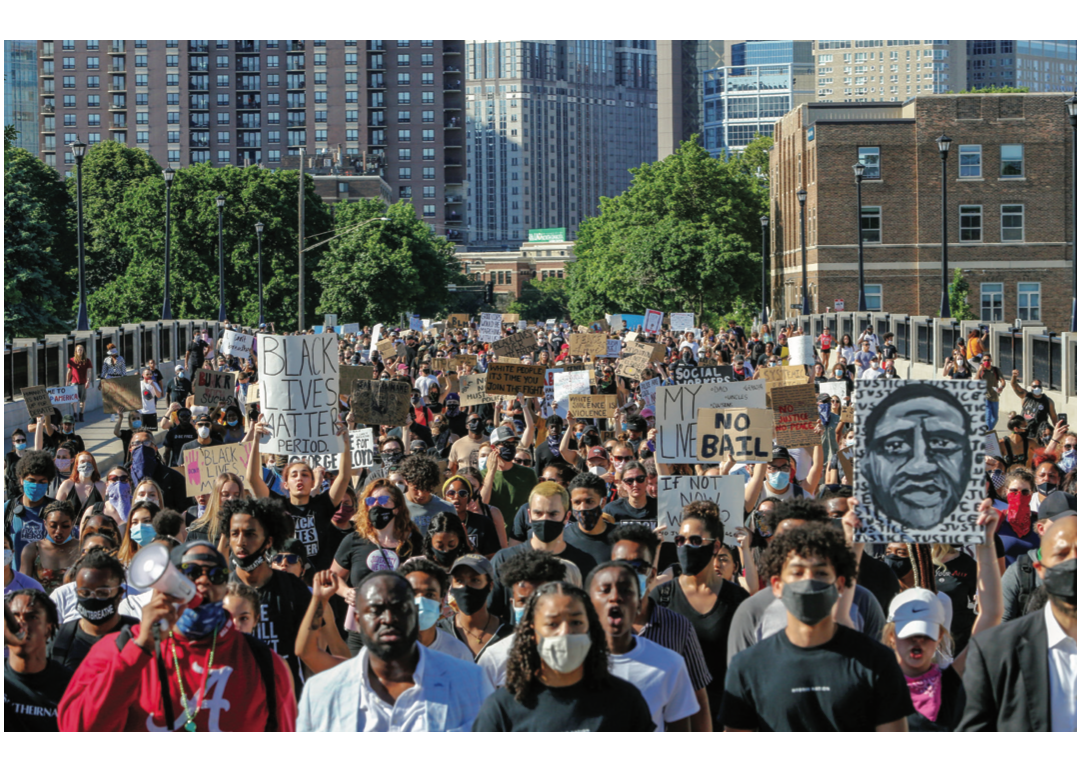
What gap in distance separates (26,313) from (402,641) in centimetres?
4548

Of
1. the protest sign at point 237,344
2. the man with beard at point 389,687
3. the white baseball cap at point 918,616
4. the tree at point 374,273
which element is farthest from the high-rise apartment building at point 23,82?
the white baseball cap at point 918,616

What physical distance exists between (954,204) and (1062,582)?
207 feet

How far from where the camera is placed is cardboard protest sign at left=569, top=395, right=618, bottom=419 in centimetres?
1497

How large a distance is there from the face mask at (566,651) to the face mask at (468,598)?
1.81 meters

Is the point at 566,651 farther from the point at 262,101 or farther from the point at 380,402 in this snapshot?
the point at 262,101

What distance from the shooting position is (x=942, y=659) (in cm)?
546

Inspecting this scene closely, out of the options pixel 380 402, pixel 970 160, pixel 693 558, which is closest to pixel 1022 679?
pixel 693 558

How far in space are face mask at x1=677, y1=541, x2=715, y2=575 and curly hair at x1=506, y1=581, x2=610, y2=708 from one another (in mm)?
1659

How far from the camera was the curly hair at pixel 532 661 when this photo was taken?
4.57m

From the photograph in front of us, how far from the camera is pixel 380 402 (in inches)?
548

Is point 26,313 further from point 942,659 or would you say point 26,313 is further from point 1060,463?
point 942,659

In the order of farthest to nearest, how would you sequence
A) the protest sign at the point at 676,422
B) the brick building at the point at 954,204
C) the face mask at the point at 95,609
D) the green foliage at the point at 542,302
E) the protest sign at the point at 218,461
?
the green foliage at the point at 542,302 < the brick building at the point at 954,204 < the protest sign at the point at 676,422 < the protest sign at the point at 218,461 < the face mask at the point at 95,609

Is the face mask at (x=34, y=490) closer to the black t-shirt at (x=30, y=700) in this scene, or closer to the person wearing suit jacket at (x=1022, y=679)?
the black t-shirt at (x=30, y=700)

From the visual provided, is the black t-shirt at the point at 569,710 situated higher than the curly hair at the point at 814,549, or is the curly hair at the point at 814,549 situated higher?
the curly hair at the point at 814,549
